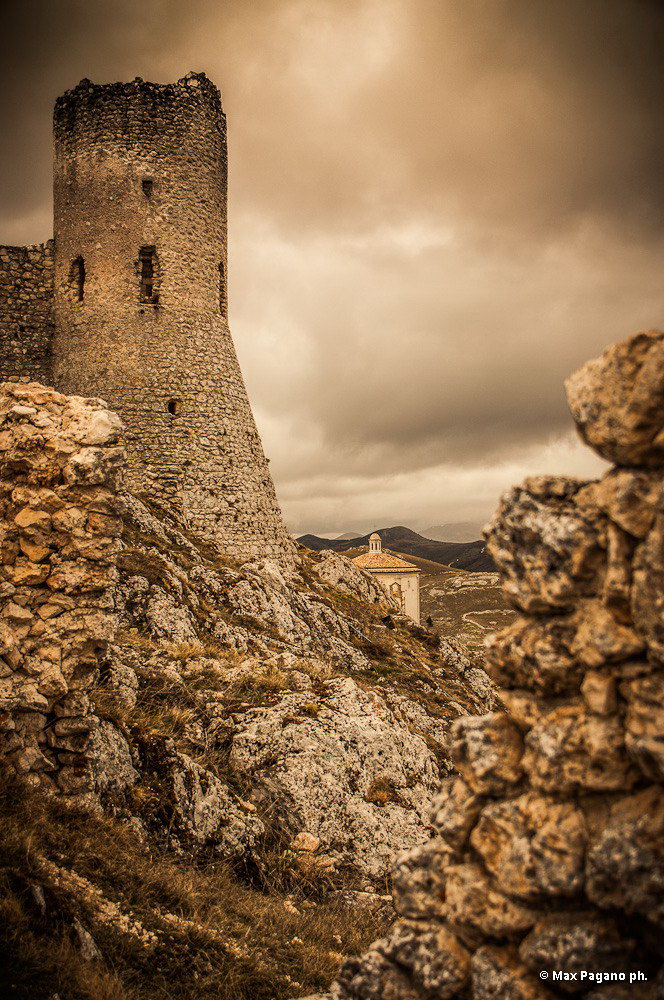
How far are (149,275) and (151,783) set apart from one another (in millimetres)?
18053

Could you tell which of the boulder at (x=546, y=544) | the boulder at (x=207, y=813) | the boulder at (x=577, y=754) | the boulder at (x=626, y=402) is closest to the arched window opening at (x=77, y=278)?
the boulder at (x=207, y=813)

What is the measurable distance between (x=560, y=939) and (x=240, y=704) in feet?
26.4

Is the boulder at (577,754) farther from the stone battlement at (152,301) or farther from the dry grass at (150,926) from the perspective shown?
the stone battlement at (152,301)

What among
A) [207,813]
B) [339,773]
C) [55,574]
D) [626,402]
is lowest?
[339,773]

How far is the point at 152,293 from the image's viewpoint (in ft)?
69.8

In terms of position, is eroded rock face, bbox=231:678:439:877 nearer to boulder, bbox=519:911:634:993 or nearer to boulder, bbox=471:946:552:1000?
boulder, bbox=471:946:552:1000

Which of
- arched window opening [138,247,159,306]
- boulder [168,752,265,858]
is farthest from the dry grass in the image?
arched window opening [138,247,159,306]

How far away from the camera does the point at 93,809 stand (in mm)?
6941

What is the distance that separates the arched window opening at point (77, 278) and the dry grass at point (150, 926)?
1927 cm

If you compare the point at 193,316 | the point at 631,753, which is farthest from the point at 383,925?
the point at 193,316

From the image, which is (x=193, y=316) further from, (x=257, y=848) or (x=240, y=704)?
(x=257, y=848)

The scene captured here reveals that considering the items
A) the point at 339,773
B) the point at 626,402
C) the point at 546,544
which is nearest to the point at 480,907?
the point at 546,544

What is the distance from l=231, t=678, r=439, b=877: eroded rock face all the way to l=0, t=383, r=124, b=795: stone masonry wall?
10.8 ft

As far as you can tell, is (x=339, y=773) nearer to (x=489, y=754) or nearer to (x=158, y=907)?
(x=158, y=907)
